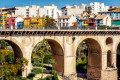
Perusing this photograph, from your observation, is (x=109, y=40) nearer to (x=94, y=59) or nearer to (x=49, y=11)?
(x=94, y=59)

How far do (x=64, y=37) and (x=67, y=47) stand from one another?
8.59 feet

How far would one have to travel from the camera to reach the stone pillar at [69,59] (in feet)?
168

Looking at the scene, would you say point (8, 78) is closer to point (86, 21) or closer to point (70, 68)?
point (70, 68)

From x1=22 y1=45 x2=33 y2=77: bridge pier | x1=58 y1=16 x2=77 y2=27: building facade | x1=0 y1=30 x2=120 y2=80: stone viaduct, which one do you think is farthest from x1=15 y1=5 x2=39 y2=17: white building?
x1=22 y1=45 x2=33 y2=77: bridge pier

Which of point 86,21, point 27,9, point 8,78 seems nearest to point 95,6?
point 27,9

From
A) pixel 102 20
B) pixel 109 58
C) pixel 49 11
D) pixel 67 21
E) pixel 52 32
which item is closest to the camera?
pixel 52 32

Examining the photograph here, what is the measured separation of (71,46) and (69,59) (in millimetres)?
3239

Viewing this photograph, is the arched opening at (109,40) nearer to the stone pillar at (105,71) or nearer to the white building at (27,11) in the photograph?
the stone pillar at (105,71)

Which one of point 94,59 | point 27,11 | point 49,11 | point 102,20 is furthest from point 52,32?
point 49,11

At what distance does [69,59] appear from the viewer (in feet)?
170

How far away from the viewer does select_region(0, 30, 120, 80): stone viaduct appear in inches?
1794

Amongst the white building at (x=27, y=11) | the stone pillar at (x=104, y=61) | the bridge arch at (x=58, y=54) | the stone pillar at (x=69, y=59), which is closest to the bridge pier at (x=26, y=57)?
the bridge arch at (x=58, y=54)

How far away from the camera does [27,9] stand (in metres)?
122

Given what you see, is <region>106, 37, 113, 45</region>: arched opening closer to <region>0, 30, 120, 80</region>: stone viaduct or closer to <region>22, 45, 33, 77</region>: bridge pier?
<region>0, 30, 120, 80</region>: stone viaduct
